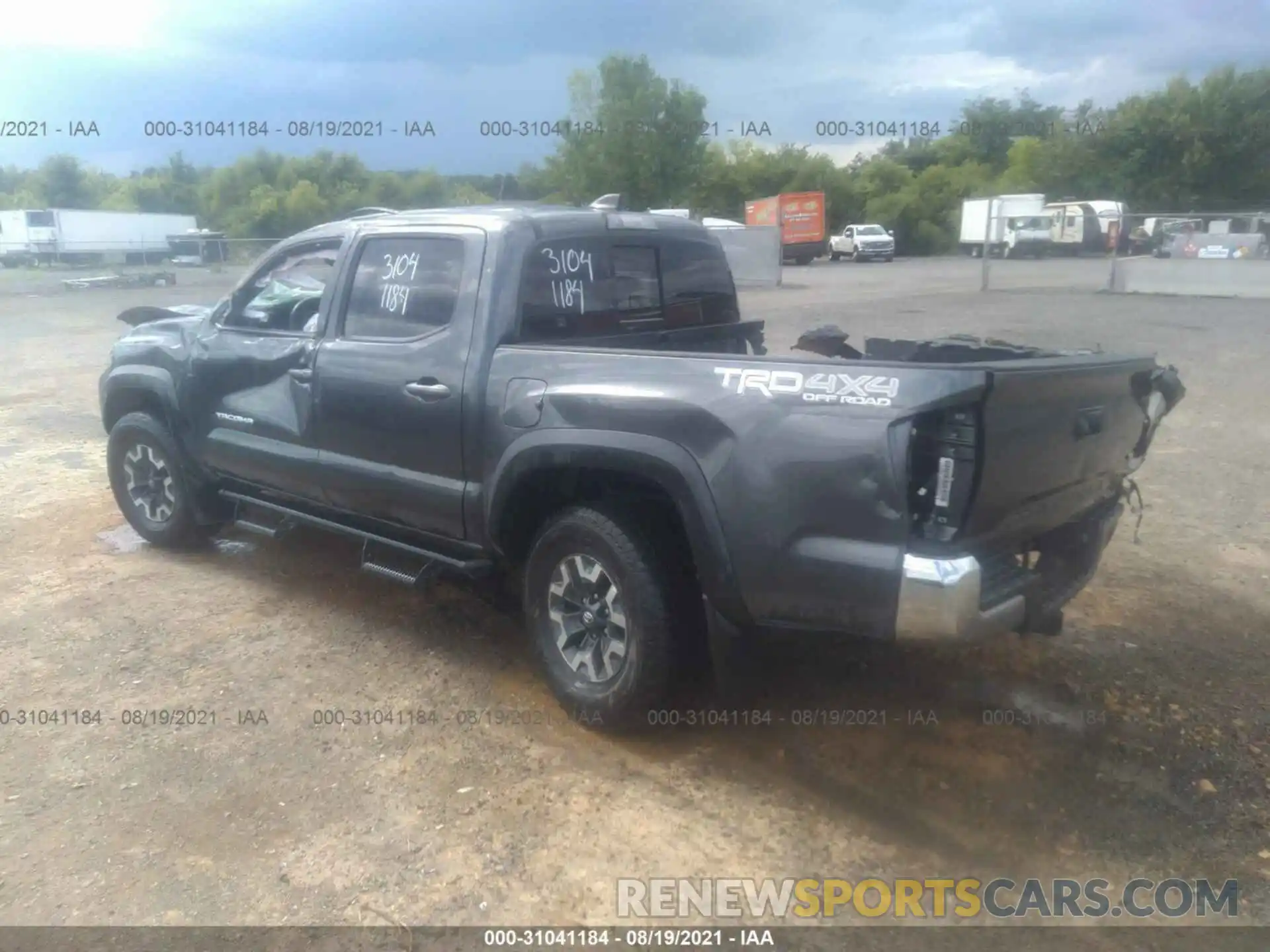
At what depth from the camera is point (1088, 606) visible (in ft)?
16.7

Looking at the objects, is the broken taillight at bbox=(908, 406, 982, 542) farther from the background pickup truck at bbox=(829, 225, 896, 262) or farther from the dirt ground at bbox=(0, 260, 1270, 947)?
the background pickup truck at bbox=(829, 225, 896, 262)

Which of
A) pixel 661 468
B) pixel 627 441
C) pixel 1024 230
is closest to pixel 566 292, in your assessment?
pixel 627 441

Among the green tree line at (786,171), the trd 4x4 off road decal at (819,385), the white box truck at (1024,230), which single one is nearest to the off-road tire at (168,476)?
the trd 4x4 off road decal at (819,385)

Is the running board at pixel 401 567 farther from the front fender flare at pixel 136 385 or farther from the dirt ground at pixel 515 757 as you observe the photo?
the front fender flare at pixel 136 385

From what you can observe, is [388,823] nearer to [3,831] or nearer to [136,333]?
[3,831]

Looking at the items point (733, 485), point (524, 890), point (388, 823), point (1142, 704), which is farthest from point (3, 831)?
point (1142, 704)

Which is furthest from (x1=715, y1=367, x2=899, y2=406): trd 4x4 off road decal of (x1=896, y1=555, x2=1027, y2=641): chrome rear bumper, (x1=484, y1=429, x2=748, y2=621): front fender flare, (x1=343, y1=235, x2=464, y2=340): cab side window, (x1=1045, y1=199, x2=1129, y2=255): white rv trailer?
(x1=1045, y1=199, x2=1129, y2=255): white rv trailer

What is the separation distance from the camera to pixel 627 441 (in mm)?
3600

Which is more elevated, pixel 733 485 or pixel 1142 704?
pixel 733 485

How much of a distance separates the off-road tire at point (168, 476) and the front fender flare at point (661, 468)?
2768mm

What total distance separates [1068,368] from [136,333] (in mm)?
5143

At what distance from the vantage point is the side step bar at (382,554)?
173 inches

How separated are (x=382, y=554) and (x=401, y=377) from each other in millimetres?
907

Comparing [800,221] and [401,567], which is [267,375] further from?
[800,221]
